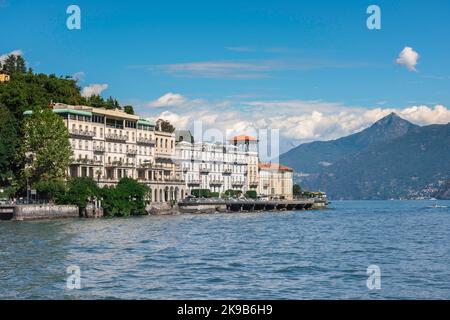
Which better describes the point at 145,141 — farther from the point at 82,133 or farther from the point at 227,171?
the point at 227,171

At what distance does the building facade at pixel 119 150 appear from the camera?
119 meters

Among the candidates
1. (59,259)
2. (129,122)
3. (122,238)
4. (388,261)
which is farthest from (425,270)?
(129,122)

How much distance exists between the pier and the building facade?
5.65m

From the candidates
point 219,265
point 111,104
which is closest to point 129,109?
point 111,104

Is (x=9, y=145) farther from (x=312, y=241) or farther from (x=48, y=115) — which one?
(x=312, y=241)

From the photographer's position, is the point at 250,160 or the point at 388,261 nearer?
the point at 388,261

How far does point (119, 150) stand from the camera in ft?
429

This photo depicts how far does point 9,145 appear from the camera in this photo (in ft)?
358

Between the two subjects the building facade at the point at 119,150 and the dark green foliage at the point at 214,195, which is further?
the dark green foliage at the point at 214,195

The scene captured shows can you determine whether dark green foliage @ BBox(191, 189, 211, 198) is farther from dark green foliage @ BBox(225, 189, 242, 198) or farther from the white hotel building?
dark green foliage @ BBox(225, 189, 242, 198)

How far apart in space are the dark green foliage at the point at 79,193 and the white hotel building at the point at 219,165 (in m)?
46.5

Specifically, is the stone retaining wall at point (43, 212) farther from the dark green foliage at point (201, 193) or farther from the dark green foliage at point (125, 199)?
the dark green foliage at point (201, 193)

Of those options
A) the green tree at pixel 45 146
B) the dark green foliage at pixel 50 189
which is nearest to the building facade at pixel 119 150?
the green tree at pixel 45 146
